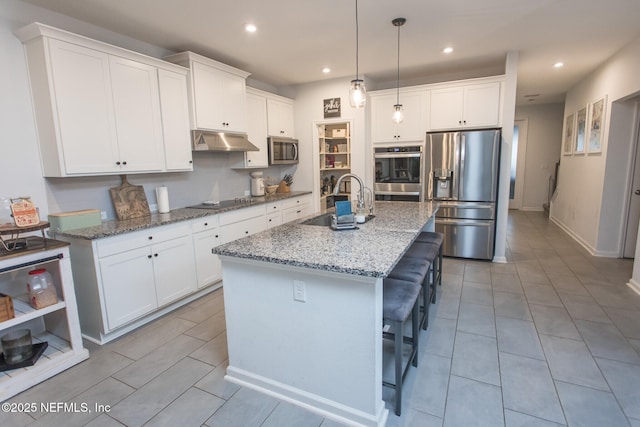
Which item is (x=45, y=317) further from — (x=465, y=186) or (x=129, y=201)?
(x=465, y=186)

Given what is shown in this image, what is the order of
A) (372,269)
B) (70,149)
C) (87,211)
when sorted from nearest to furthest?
(372,269)
(70,149)
(87,211)

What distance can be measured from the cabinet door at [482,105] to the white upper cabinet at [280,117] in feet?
8.42

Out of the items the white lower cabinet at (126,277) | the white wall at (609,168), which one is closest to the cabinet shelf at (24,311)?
the white lower cabinet at (126,277)

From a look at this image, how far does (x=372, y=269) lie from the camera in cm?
148

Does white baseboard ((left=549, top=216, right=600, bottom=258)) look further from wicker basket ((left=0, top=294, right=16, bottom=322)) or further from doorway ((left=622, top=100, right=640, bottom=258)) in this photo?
wicker basket ((left=0, top=294, right=16, bottom=322))

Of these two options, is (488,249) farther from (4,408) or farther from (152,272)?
(4,408)

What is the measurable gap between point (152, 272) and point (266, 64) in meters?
2.88

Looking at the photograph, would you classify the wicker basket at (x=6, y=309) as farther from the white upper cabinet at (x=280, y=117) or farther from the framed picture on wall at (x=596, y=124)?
the framed picture on wall at (x=596, y=124)

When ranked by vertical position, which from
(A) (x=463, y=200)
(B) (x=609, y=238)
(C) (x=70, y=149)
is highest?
(C) (x=70, y=149)

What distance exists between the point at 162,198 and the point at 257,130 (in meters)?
1.76

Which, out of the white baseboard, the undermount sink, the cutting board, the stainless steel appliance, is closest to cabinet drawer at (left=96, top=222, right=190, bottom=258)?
the cutting board

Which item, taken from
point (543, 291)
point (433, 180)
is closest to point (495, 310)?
point (543, 291)

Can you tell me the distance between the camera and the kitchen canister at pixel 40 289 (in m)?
2.18

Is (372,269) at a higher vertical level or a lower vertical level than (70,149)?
lower
